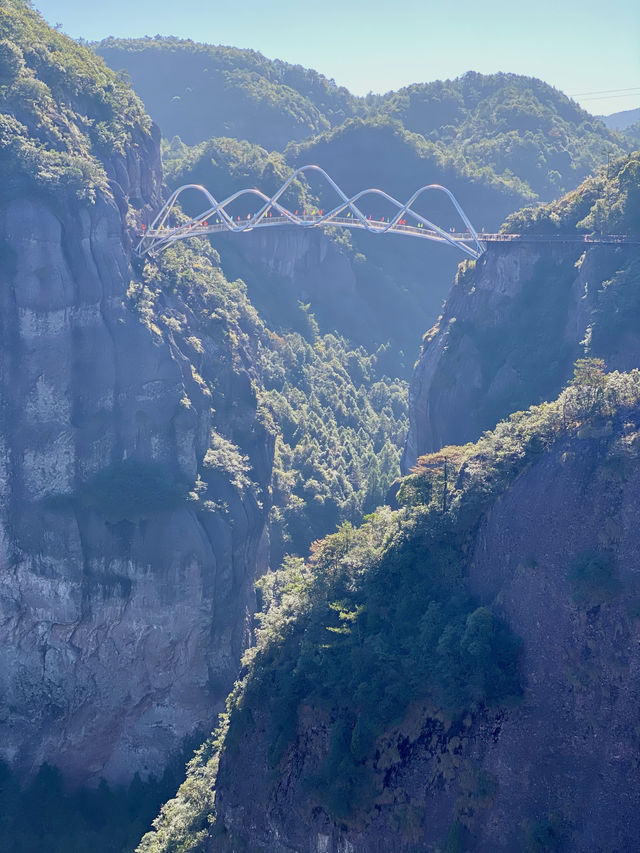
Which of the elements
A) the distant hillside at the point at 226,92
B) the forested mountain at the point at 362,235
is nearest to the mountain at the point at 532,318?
the forested mountain at the point at 362,235

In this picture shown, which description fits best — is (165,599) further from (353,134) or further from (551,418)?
(353,134)

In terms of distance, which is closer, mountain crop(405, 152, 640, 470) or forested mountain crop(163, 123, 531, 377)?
mountain crop(405, 152, 640, 470)

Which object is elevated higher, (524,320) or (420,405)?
(524,320)

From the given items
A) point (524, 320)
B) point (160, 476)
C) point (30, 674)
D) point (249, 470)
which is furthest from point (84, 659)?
point (524, 320)

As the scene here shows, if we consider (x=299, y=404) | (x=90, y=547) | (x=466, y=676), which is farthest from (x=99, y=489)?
(x=299, y=404)

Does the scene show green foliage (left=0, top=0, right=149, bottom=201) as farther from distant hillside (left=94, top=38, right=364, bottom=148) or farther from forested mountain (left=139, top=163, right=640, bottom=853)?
distant hillside (left=94, top=38, right=364, bottom=148)

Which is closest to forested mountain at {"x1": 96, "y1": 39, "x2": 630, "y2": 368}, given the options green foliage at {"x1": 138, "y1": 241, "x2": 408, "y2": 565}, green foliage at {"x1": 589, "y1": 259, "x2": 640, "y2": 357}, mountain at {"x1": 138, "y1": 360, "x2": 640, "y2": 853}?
green foliage at {"x1": 138, "y1": 241, "x2": 408, "y2": 565}
